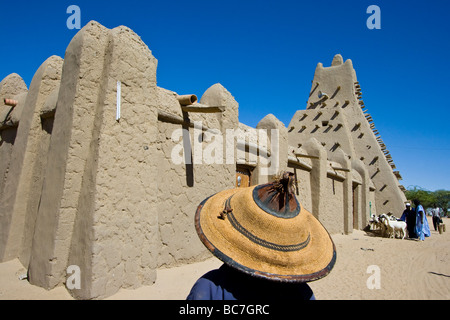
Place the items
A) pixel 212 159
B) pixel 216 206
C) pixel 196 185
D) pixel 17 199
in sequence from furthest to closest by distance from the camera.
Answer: pixel 212 159, pixel 196 185, pixel 17 199, pixel 216 206

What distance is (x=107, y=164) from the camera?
11.6ft

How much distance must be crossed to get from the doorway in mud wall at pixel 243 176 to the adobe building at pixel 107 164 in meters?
0.02

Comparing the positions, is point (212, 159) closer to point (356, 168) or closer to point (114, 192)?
point (114, 192)

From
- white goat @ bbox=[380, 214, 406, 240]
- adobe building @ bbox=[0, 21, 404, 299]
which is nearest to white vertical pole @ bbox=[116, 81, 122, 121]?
adobe building @ bbox=[0, 21, 404, 299]

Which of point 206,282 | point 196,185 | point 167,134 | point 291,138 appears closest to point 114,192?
point 167,134

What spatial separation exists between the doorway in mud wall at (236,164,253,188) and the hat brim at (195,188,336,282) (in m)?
5.13

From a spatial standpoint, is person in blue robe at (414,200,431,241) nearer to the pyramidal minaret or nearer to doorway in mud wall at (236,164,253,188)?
the pyramidal minaret

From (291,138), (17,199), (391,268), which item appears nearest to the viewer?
(17,199)

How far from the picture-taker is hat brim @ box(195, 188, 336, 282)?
1.23 m

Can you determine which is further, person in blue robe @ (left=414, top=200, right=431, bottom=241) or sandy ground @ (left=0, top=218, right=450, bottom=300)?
person in blue robe @ (left=414, top=200, right=431, bottom=241)

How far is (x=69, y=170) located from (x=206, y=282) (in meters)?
2.86

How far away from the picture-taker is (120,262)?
355cm

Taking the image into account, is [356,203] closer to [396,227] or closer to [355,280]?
[396,227]

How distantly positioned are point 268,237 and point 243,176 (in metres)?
5.56
